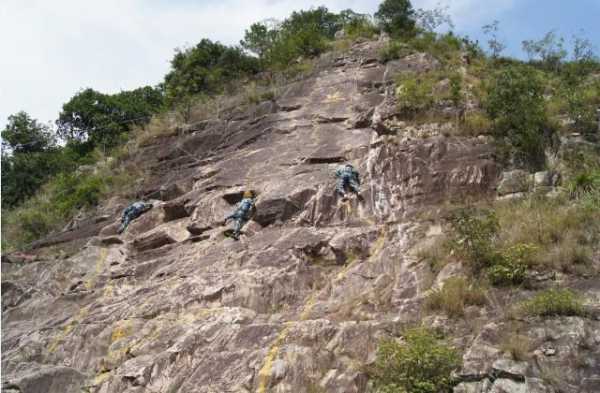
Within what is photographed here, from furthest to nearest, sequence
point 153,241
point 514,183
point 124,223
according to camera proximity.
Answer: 1. point 124,223
2. point 153,241
3. point 514,183

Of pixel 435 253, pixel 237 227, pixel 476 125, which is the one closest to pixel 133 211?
pixel 237 227

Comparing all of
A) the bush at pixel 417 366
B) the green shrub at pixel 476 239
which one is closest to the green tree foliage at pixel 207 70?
the green shrub at pixel 476 239

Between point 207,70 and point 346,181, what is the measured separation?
1241cm

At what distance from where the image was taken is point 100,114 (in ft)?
99.0

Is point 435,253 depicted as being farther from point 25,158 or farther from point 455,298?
point 25,158

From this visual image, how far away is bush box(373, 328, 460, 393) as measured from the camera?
30.8 ft

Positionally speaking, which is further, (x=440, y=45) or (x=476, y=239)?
(x=440, y=45)

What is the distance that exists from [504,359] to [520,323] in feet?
3.01

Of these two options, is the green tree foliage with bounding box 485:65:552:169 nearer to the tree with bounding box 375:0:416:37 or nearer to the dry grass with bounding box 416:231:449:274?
the dry grass with bounding box 416:231:449:274

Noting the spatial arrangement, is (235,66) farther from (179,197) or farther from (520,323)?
(520,323)

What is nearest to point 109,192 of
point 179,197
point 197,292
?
point 179,197

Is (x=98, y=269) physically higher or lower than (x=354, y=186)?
lower

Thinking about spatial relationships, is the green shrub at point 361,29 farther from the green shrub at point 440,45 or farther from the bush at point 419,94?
the bush at point 419,94

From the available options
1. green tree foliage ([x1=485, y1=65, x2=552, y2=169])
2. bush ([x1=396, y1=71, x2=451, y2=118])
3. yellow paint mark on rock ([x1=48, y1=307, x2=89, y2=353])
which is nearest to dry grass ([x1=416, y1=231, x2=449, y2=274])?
green tree foliage ([x1=485, y1=65, x2=552, y2=169])
